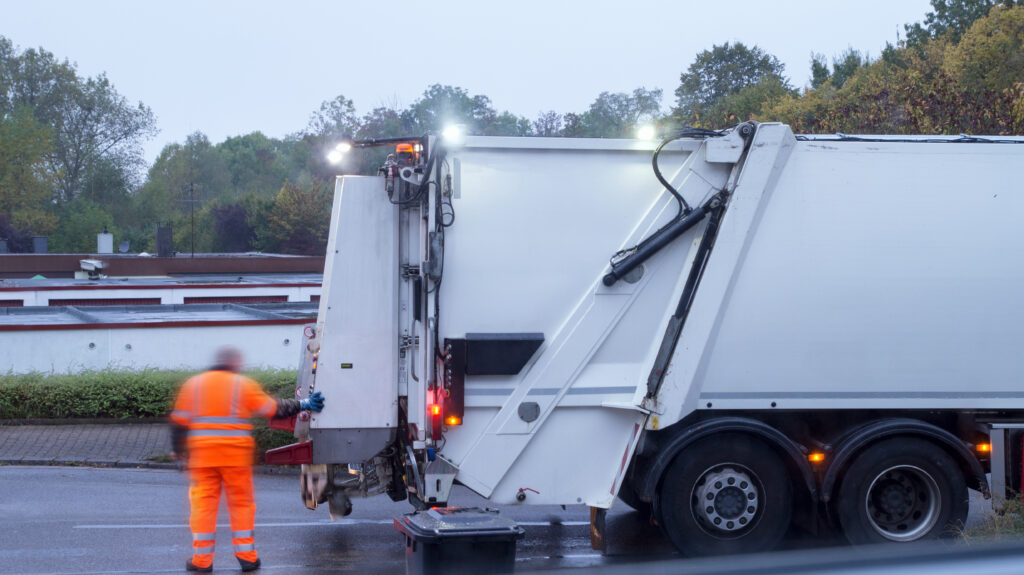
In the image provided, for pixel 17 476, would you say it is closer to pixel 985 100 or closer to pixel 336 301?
pixel 336 301

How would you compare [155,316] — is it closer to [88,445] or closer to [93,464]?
[88,445]

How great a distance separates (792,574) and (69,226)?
241ft

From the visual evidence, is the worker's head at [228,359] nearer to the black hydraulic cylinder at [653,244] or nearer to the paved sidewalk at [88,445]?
the black hydraulic cylinder at [653,244]

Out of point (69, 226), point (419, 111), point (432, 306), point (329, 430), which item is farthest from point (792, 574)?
point (419, 111)

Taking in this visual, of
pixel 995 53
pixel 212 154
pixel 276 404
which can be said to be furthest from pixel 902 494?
pixel 212 154

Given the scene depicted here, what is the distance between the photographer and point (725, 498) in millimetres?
6914

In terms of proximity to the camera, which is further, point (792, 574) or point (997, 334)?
point (997, 334)

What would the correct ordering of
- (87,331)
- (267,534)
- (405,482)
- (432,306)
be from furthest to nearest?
(87,331)
(267,534)
(405,482)
(432,306)

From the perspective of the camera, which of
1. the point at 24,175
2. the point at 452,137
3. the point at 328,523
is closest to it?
the point at 452,137

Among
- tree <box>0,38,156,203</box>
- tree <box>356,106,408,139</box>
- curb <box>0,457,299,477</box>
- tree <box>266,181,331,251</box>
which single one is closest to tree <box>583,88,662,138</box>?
tree <box>356,106,408,139</box>

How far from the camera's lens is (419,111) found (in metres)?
81.6

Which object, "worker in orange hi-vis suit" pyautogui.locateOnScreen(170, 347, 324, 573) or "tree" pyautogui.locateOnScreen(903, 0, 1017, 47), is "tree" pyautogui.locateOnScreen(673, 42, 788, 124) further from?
"worker in orange hi-vis suit" pyautogui.locateOnScreen(170, 347, 324, 573)

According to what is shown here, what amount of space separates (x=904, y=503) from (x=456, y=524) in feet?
11.5

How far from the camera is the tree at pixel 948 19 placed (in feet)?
213
